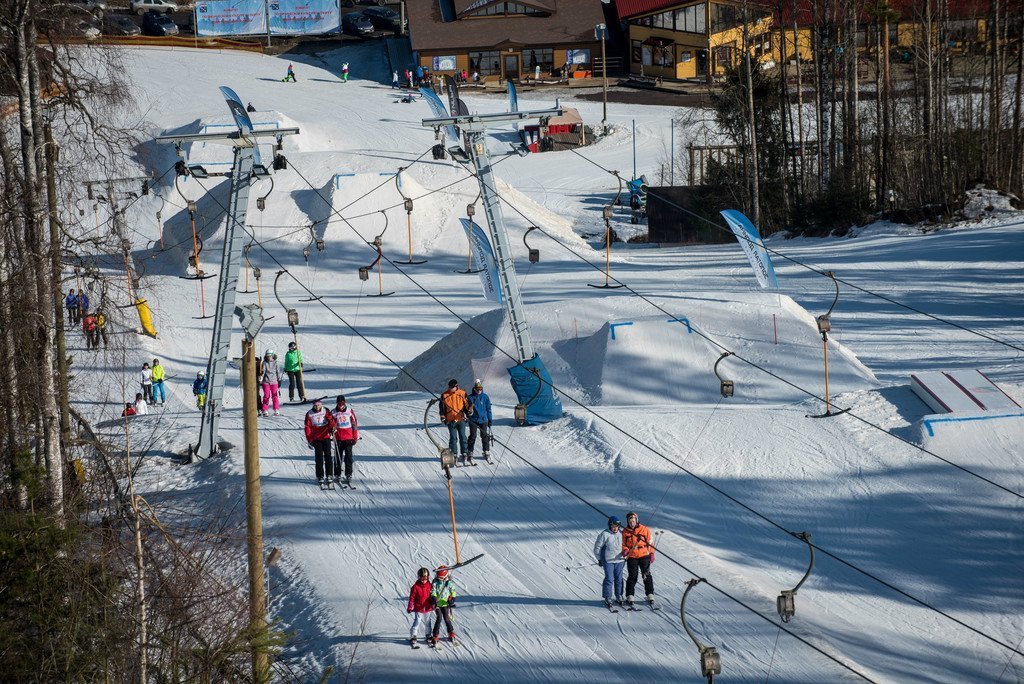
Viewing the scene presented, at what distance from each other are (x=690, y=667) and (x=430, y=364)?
12.5 meters

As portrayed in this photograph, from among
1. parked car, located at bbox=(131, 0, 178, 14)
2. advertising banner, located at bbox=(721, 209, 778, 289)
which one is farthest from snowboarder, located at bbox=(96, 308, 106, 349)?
parked car, located at bbox=(131, 0, 178, 14)

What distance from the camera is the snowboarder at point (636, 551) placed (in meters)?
12.0

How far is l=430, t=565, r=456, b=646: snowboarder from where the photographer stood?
38.0 ft

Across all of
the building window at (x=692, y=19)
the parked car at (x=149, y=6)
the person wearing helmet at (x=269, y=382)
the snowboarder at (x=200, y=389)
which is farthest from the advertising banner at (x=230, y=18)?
the person wearing helmet at (x=269, y=382)

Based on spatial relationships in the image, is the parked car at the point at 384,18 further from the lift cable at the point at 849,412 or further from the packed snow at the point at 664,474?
the lift cable at the point at 849,412

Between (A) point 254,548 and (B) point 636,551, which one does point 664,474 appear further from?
(A) point 254,548

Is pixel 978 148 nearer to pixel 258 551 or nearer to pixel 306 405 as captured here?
pixel 306 405

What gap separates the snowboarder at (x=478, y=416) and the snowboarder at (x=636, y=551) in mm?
4231

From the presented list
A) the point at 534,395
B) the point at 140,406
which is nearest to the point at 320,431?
the point at 534,395

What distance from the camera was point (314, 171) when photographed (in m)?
38.3

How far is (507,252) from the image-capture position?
17031 millimetres

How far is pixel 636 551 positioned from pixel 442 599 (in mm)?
2212

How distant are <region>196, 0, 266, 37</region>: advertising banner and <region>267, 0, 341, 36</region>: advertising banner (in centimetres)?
82

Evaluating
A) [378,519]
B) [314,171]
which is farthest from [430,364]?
[314,171]
